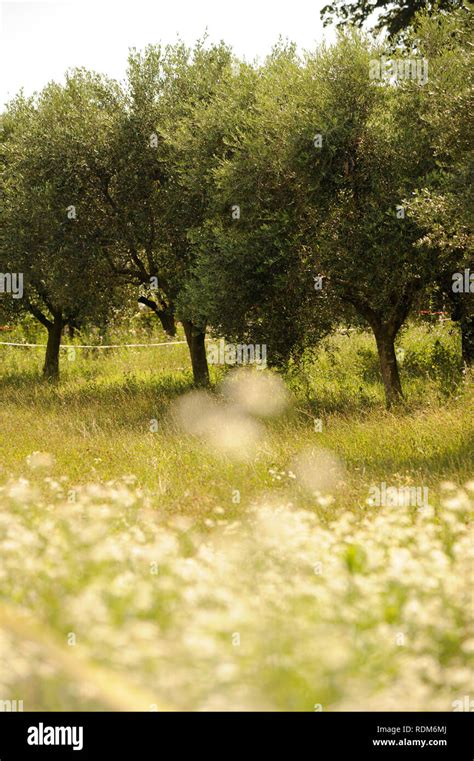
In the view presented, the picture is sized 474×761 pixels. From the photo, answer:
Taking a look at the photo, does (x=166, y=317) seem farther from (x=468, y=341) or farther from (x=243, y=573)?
(x=243, y=573)

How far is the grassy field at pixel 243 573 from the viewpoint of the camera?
4902mm

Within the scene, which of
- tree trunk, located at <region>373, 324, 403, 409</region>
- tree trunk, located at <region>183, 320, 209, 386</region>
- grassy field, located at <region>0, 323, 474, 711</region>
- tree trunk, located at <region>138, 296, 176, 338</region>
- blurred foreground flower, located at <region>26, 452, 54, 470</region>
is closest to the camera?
grassy field, located at <region>0, 323, 474, 711</region>

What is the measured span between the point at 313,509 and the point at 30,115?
19.6 m

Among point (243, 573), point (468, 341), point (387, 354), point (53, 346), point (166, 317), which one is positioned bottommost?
point (243, 573)

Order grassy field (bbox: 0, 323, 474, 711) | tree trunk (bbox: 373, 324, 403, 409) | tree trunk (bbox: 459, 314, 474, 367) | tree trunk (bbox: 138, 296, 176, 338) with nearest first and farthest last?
1. grassy field (bbox: 0, 323, 474, 711)
2. tree trunk (bbox: 373, 324, 403, 409)
3. tree trunk (bbox: 459, 314, 474, 367)
4. tree trunk (bbox: 138, 296, 176, 338)

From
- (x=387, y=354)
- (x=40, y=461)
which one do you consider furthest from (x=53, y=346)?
(x=40, y=461)

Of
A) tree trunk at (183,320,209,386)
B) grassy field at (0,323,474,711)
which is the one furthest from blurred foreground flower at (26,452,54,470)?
tree trunk at (183,320,209,386)

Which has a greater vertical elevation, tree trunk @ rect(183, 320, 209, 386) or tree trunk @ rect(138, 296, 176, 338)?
tree trunk @ rect(138, 296, 176, 338)

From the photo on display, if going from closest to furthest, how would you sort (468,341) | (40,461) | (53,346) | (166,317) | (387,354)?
(40,461)
(387,354)
(468,341)
(166,317)
(53,346)

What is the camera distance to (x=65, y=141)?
23.1 meters

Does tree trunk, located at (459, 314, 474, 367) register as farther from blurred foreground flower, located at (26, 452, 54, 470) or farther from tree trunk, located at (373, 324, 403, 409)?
blurred foreground flower, located at (26, 452, 54, 470)

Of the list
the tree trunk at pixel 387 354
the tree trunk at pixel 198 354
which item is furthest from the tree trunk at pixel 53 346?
the tree trunk at pixel 387 354

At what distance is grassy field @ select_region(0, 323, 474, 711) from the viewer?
490 cm

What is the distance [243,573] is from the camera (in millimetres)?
6617
